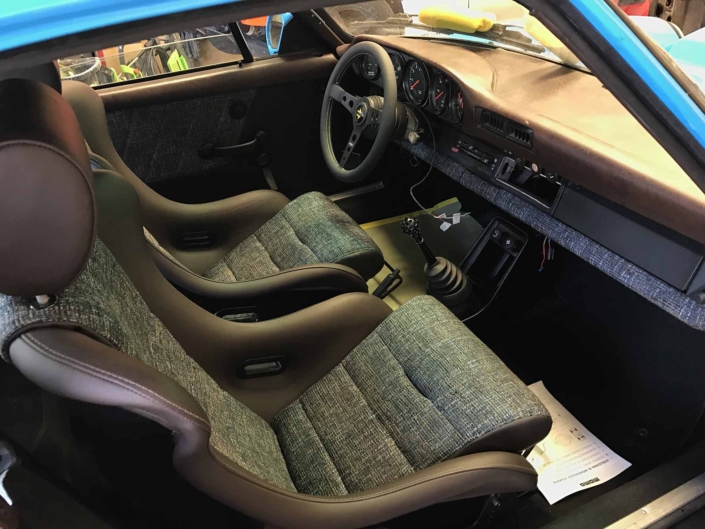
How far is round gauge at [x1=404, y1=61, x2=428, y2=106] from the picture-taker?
67.6 inches

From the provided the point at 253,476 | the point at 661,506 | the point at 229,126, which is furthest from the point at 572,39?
the point at 229,126

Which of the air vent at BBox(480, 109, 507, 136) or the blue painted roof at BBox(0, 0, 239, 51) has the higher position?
the blue painted roof at BBox(0, 0, 239, 51)

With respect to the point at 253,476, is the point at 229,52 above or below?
above

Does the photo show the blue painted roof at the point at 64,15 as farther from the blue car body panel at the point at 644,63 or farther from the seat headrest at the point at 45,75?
the blue car body panel at the point at 644,63

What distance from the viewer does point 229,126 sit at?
2.11m

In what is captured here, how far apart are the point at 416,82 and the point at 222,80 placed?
712 millimetres

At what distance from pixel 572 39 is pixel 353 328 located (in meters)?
0.83

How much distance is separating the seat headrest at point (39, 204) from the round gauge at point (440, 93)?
1.20 meters

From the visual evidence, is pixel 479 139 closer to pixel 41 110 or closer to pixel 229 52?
pixel 229 52

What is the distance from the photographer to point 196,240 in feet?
6.16

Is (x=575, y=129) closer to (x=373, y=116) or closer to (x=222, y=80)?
(x=373, y=116)

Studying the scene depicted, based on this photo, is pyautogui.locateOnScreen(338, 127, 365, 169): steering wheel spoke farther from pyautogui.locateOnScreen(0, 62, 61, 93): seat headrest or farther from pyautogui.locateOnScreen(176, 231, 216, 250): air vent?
pyautogui.locateOnScreen(0, 62, 61, 93): seat headrest

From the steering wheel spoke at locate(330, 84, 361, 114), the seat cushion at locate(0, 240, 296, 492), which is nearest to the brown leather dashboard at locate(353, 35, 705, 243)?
the steering wheel spoke at locate(330, 84, 361, 114)

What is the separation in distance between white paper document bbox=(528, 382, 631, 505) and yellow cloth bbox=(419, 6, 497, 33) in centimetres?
116
